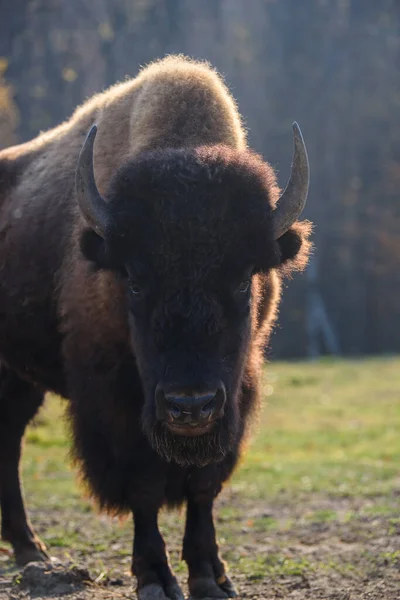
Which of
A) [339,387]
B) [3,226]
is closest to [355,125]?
[339,387]

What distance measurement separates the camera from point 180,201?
15.0 feet

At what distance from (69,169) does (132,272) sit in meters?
1.87

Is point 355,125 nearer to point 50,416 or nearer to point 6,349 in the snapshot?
point 50,416

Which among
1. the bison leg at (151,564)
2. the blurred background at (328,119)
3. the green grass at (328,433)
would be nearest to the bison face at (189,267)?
the bison leg at (151,564)

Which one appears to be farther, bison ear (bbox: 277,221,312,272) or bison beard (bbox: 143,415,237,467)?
bison ear (bbox: 277,221,312,272)

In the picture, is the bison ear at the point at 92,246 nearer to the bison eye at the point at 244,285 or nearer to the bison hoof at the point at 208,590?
the bison eye at the point at 244,285

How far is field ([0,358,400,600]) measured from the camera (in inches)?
212

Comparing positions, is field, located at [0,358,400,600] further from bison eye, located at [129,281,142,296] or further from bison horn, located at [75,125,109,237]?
bison horn, located at [75,125,109,237]

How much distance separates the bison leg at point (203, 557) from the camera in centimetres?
518

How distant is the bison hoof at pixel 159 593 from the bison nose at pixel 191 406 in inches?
47.1

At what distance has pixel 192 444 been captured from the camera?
4.50 meters

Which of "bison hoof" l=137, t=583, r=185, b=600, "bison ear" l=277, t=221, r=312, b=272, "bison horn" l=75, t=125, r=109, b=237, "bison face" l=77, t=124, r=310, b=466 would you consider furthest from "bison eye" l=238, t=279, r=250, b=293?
"bison hoof" l=137, t=583, r=185, b=600

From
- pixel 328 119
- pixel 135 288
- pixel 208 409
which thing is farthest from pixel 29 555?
pixel 328 119

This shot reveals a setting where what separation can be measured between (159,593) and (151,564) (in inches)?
7.2
